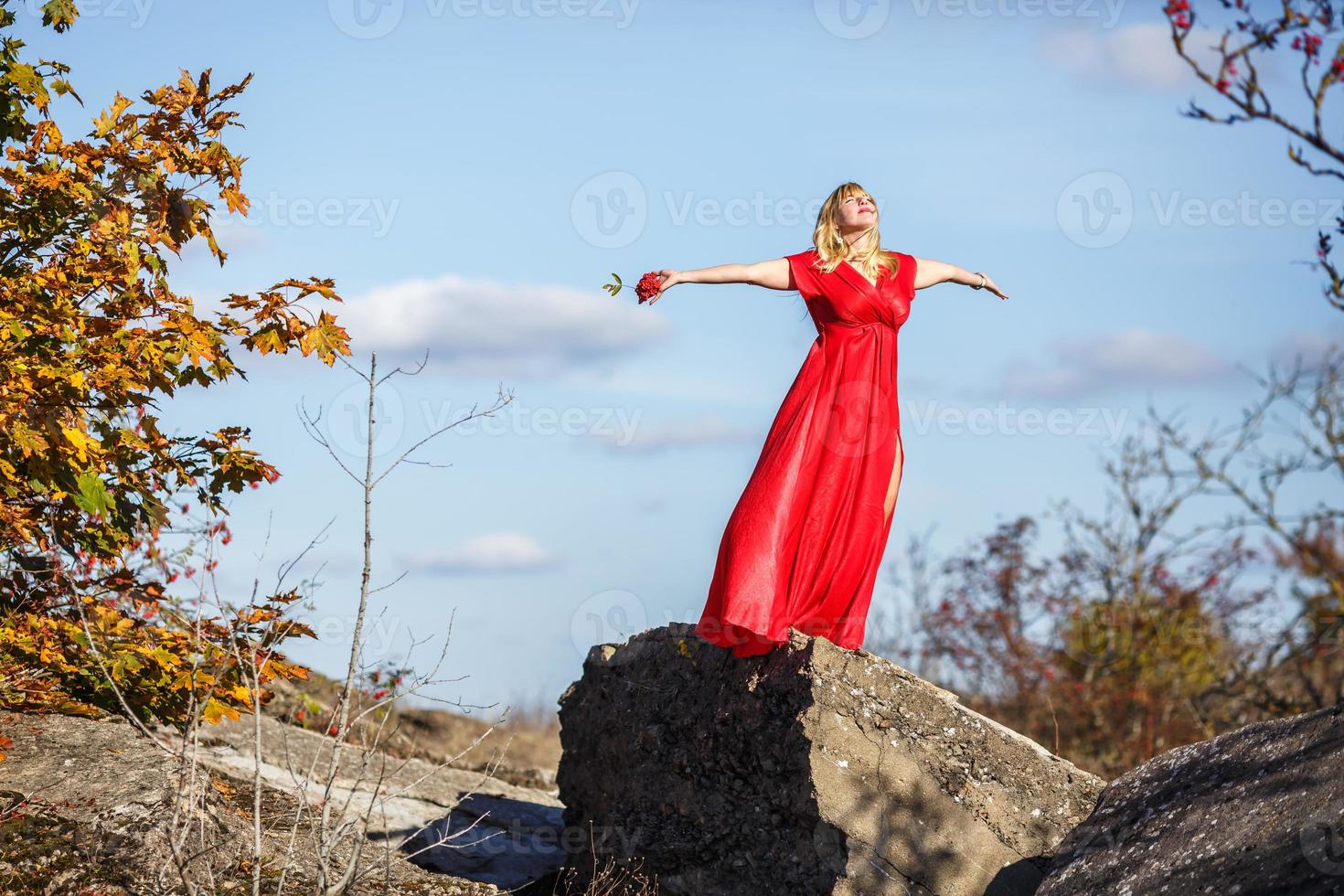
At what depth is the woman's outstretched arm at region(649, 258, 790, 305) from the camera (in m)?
5.74

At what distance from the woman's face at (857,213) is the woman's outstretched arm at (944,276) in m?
0.39

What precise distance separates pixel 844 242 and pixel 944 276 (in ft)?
1.99

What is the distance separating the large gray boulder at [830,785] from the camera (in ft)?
17.0

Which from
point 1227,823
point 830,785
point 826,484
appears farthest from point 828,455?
point 1227,823

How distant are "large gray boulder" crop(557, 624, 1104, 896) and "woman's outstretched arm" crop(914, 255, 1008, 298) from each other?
1887 millimetres

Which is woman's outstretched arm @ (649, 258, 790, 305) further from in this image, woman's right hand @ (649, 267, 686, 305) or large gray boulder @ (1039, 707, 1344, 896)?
large gray boulder @ (1039, 707, 1344, 896)

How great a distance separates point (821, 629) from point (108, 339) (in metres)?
3.32

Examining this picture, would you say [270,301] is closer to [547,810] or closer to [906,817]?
[906,817]

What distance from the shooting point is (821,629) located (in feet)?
19.5

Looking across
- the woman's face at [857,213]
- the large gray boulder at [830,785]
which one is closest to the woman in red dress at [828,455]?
the woman's face at [857,213]

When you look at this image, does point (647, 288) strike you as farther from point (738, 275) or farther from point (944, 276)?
point (944, 276)

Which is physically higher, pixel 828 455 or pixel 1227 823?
pixel 828 455

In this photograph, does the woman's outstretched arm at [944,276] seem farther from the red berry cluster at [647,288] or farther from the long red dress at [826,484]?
the red berry cluster at [647,288]

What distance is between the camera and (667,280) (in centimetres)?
572
